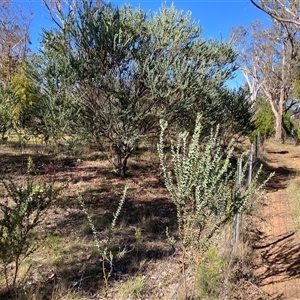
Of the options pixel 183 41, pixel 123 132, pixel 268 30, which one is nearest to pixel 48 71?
pixel 123 132

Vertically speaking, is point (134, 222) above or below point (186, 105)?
below

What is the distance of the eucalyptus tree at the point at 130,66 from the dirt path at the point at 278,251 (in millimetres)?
3057

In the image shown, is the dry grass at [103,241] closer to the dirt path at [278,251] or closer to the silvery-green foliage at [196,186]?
the dirt path at [278,251]

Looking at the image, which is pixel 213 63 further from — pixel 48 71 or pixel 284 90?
pixel 284 90

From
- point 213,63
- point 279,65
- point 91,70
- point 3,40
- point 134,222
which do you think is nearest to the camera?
point 134,222

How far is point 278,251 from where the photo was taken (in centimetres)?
520

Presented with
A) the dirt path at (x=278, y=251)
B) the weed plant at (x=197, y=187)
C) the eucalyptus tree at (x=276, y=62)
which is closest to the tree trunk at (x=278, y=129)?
the eucalyptus tree at (x=276, y=62)

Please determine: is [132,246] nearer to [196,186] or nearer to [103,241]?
[103,241]

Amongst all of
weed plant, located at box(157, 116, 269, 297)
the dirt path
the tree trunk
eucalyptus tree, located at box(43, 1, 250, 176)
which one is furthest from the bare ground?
the tree trunk

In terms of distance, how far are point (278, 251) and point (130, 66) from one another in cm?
508

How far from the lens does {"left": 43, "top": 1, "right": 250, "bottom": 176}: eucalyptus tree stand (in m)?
7.49

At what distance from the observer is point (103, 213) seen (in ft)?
20.6

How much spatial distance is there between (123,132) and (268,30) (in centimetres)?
1925

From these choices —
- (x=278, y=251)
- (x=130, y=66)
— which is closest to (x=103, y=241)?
(x=278, y=251)
